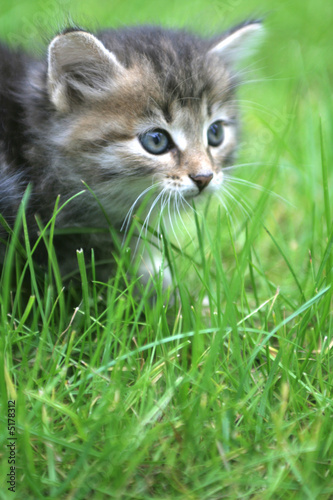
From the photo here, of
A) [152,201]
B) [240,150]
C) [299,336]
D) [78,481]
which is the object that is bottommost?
[78,481]

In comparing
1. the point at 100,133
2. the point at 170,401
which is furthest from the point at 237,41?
the point at 170,401

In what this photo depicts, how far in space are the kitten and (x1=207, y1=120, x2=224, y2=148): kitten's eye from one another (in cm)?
12

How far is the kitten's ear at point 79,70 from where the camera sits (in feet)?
7.05

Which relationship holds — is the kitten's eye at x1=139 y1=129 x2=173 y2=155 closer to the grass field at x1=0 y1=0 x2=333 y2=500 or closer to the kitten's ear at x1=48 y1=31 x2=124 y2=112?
the kitten's ear at x1=48 y1=31 x2=124 y2=112

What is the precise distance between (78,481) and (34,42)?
6.55 feet

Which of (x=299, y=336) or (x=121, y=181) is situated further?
(x=121, y=181)

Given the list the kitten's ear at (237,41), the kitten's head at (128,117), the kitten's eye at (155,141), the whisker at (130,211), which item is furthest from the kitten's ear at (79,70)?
the kitten's ear at (237,41)

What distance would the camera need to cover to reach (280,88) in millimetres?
4668

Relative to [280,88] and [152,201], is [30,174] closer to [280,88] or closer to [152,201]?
[152,201]

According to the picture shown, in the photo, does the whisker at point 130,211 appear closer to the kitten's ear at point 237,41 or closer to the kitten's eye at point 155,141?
the kitten's eye at point 155,141

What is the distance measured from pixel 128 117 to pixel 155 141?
0.14 m

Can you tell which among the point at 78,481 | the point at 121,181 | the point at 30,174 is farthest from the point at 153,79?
the point at 78,481

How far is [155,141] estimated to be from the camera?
223 centimetres

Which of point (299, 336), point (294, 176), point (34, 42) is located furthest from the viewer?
point (294, 176)
